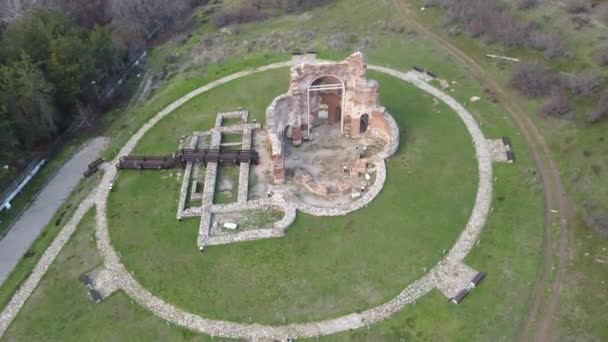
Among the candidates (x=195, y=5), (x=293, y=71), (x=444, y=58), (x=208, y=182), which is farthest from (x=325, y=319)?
(x=195, y=5)

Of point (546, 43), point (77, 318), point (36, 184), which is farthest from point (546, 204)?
point (36, 184)

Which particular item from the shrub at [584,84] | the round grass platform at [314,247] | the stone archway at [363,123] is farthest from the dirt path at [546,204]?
the stone archway at [363,123]

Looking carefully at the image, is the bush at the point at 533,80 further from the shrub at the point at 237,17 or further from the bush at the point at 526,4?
the shrub at the point at 237,17

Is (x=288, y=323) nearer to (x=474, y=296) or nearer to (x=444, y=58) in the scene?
(x=474, y=296)

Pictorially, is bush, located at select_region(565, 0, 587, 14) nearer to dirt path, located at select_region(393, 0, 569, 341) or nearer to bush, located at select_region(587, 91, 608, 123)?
dirt path, located at select_region(393, 0, 569, 341)

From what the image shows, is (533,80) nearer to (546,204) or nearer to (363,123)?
(546,204)
